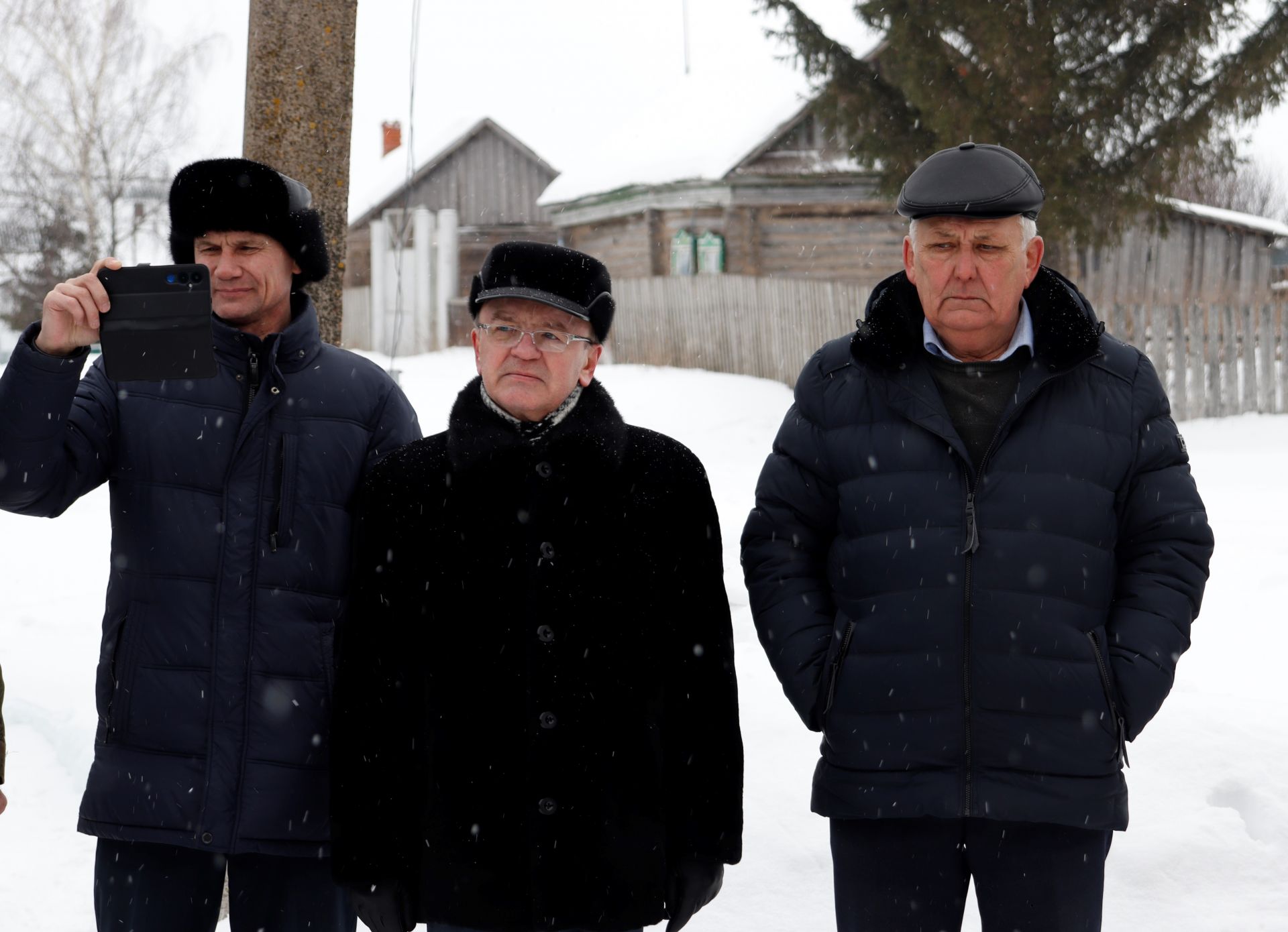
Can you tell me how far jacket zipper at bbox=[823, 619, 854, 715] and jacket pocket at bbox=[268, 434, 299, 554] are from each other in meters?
1.12

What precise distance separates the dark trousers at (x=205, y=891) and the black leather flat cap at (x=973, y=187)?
5.85 feet

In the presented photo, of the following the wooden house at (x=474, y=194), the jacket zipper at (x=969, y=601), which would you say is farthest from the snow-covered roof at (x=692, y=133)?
the jacket zipper at (x=969, y=601)

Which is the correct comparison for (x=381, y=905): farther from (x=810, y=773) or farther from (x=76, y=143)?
(x=76, y=143)

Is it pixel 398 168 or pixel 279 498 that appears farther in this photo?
pixel 398 168

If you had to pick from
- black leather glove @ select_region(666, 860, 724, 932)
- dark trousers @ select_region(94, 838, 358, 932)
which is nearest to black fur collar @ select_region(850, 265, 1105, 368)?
black leather glove @ select_region(666, 860, 724, 932)

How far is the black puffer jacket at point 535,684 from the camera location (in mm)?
2465

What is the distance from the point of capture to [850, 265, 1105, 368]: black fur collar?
265 cm

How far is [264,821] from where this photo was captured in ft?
8.49

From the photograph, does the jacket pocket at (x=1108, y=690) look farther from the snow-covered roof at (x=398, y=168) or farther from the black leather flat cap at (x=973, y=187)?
the snow-covered roof at (x=398, y=168)

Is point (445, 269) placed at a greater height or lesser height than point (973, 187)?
greater

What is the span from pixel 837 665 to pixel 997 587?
35 centimetres

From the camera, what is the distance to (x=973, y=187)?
2.61 meters

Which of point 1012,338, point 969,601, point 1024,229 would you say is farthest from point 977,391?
point 969,601

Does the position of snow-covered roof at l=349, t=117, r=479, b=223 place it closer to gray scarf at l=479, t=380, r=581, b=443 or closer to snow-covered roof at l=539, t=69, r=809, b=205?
snow-covered roof at l=539, t=69, r=809, b=205
